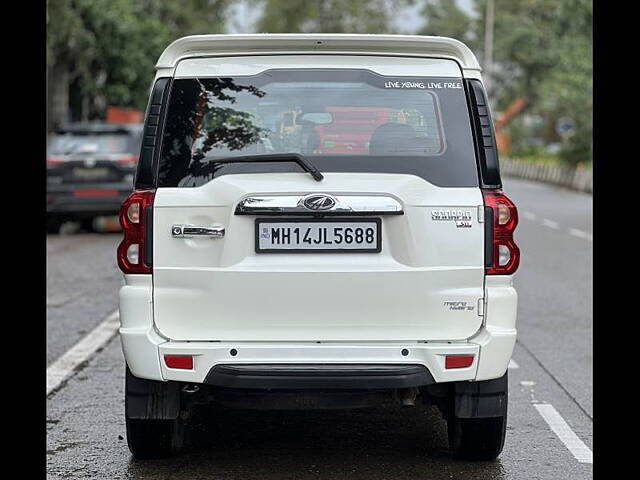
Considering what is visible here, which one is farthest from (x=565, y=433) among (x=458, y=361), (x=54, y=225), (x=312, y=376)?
(x=54, y=225)

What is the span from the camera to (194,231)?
5.45 m

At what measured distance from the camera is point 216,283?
5430 mm

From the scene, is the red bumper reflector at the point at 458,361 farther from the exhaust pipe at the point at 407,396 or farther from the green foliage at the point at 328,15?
the green foliage at the point at 328,15

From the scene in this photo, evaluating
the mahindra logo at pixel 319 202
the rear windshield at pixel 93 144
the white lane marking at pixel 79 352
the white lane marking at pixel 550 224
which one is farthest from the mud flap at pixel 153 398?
the white lane marking at pixel 550 224

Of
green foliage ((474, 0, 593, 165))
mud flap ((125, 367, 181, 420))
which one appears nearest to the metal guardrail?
green foliage ((474, 0, 593, 165))

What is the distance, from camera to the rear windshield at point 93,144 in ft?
64.5

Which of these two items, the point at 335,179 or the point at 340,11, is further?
the point at 340,11

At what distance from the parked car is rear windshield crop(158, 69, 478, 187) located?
45.9 feet

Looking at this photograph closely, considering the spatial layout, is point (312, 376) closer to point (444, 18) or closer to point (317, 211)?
point (317, 211)

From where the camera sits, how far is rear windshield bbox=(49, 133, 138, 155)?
1966 centimetres

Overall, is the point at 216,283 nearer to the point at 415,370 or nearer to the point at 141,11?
the point at 415,370

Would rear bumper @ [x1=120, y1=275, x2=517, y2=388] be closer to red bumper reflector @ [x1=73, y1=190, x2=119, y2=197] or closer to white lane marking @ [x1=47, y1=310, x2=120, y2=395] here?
white lane marking @ [x1=47, y1=310, x2=120, y2=395]
